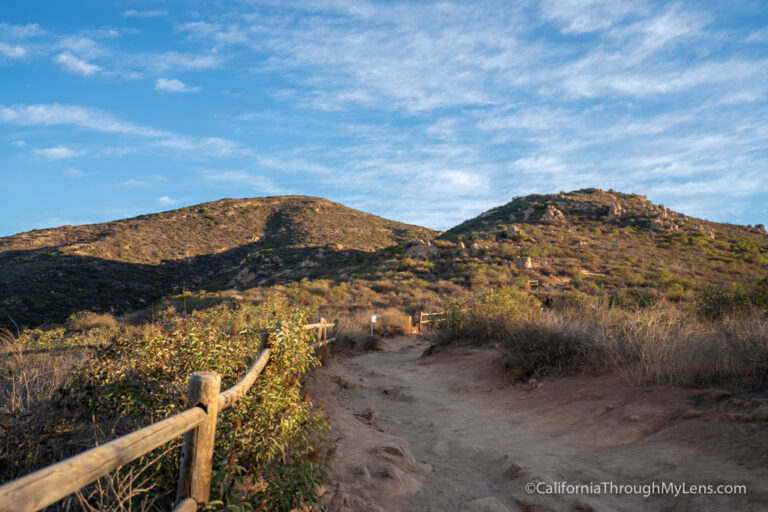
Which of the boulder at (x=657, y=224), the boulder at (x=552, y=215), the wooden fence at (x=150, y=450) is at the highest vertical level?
the boulder at (x=552, y=215)

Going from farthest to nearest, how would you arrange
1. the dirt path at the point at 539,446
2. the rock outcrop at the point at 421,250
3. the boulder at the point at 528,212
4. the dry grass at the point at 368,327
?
the boulder at the point at 528,212, the rock outcrop at the point at 421,250, the dry grass at the point at 368,327, the dirt path at the point at 539,446

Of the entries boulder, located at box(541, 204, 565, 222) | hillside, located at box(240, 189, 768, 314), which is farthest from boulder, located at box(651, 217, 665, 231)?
boulder, located at box(541, 204, 565, 222)

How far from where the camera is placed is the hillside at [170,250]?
3186 cm

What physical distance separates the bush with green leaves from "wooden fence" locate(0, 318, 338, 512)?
0.58 ft

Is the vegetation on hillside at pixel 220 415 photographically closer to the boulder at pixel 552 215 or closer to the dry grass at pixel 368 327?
the dry grass at pixel 368 327

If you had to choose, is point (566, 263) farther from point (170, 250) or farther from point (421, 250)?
point (170, 250)

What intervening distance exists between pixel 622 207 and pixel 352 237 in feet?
110

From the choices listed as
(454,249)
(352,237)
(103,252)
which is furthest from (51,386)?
(352,237)

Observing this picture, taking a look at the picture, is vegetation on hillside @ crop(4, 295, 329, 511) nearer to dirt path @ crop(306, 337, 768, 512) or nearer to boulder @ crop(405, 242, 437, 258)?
dirt path @ crop(306, 337, 768, 512)

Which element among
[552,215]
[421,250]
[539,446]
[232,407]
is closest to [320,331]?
[539,446]

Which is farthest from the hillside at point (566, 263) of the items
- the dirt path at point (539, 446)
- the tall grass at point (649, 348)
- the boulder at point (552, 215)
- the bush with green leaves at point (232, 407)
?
the bush with green leaves at point (232, 407)

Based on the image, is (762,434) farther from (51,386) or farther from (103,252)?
(103,252)

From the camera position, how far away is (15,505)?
4.41 feet

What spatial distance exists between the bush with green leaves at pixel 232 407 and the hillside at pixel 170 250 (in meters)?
17.0
